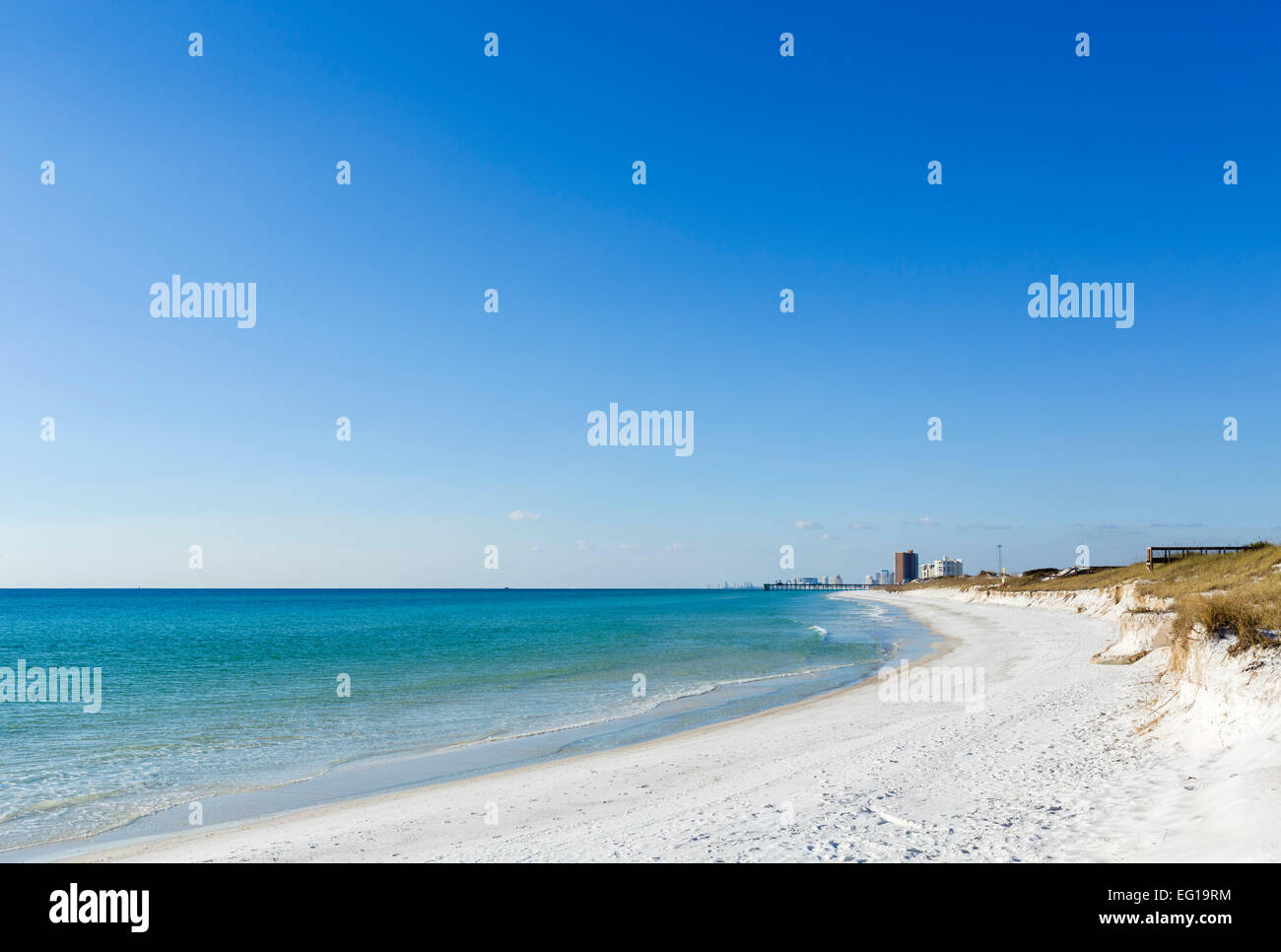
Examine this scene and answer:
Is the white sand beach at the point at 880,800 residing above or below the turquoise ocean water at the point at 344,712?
above

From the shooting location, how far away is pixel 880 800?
10.5 metres

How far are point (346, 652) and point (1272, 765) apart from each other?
157 feet

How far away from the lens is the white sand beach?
8164mm

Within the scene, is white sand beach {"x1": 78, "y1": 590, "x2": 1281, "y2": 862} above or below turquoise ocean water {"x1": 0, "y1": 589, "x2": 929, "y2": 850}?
above

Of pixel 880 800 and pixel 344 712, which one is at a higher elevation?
pixel 880 800

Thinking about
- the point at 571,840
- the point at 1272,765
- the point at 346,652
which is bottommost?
the point at 346,652

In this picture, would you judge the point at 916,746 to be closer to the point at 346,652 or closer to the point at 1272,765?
the point at 1272,765

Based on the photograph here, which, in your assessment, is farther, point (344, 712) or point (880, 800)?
point (344, 712)

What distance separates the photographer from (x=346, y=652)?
155 feet

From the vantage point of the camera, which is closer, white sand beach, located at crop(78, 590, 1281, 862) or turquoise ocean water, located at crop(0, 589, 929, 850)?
white sand beach, located at crop(78, 590, 1281, 862)

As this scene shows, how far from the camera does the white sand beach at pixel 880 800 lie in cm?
816

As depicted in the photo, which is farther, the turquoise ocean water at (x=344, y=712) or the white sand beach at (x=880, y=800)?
the turquoise ocean water at (x=344, y=712)
